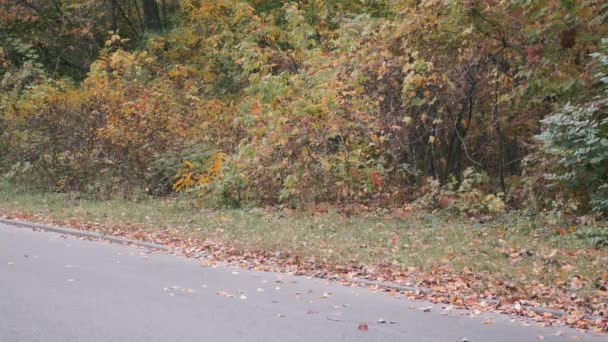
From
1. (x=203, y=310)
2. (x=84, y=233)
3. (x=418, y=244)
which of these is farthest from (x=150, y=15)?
(x=203, y=310)

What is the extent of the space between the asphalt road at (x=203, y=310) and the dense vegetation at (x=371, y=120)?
591cm

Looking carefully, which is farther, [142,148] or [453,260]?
[142,148]

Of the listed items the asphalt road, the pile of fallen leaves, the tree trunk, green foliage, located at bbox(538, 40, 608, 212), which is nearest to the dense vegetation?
green foliage, located at bbox(538, 40, 608, 212)

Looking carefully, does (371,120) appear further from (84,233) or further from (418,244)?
(84,233)

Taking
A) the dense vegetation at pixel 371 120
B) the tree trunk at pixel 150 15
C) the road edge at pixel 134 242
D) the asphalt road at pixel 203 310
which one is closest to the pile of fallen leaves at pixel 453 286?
the road edge at pixel 134 242

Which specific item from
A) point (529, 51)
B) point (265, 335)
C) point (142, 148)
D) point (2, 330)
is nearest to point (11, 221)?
point (142, 148)

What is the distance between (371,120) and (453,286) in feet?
27.0

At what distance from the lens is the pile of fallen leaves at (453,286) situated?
776cm

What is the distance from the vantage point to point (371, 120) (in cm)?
1680

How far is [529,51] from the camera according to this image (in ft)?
50.9

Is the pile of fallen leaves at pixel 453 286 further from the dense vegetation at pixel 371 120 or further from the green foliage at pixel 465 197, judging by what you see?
the green foliage at pixel 465 197

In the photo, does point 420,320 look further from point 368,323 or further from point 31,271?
point 31,271

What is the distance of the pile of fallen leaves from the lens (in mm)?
7763

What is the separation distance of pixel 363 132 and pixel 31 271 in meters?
8.77
